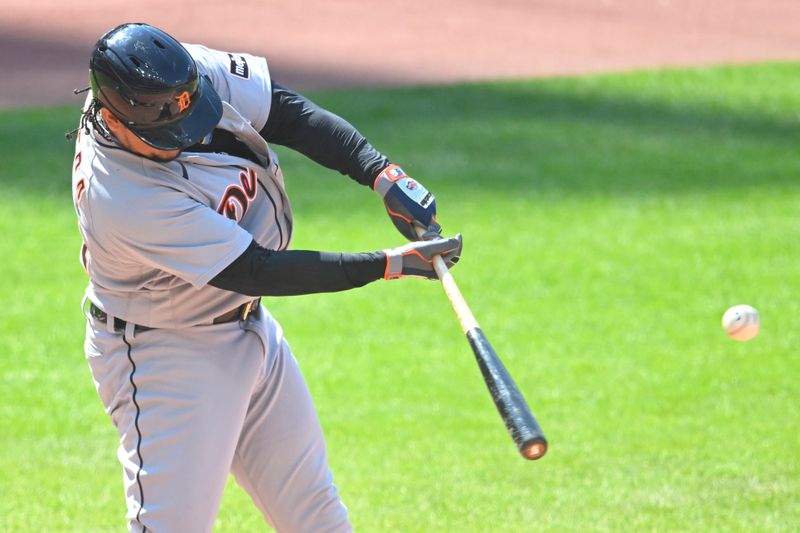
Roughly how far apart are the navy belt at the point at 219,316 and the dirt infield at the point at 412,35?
30.9 ft

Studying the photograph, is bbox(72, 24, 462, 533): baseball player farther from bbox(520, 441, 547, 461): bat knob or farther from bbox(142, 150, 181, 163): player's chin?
bbox(520, 441, 547, 461): bat knob

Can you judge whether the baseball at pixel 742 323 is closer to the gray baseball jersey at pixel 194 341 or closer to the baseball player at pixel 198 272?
the baseball player at pixel 198 272

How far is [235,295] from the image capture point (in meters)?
3.64

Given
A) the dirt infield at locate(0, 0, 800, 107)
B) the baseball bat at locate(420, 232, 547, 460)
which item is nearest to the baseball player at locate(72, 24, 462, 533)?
the baseball bat at locate(420, 232, 547, 460)

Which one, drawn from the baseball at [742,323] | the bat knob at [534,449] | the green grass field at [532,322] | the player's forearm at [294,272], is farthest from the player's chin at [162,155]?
the baseball at [742,323]

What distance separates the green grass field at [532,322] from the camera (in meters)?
5.15

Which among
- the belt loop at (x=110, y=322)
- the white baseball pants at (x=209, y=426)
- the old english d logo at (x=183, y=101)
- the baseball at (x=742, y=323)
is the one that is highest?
the old english d logo at (x=183, y=101)

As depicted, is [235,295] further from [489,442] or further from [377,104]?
[377,104]

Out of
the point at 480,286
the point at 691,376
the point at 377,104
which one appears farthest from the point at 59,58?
the point at 691,376

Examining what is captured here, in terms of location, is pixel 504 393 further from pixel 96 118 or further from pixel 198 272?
pixel 96 118

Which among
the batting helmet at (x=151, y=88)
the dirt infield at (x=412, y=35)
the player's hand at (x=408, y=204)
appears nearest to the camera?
the batting helmet at (x=151, y=88)

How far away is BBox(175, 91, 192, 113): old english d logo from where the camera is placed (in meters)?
3.31

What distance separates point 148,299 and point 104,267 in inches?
6.0

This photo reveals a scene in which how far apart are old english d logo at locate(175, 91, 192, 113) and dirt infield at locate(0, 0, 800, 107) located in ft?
31.7
